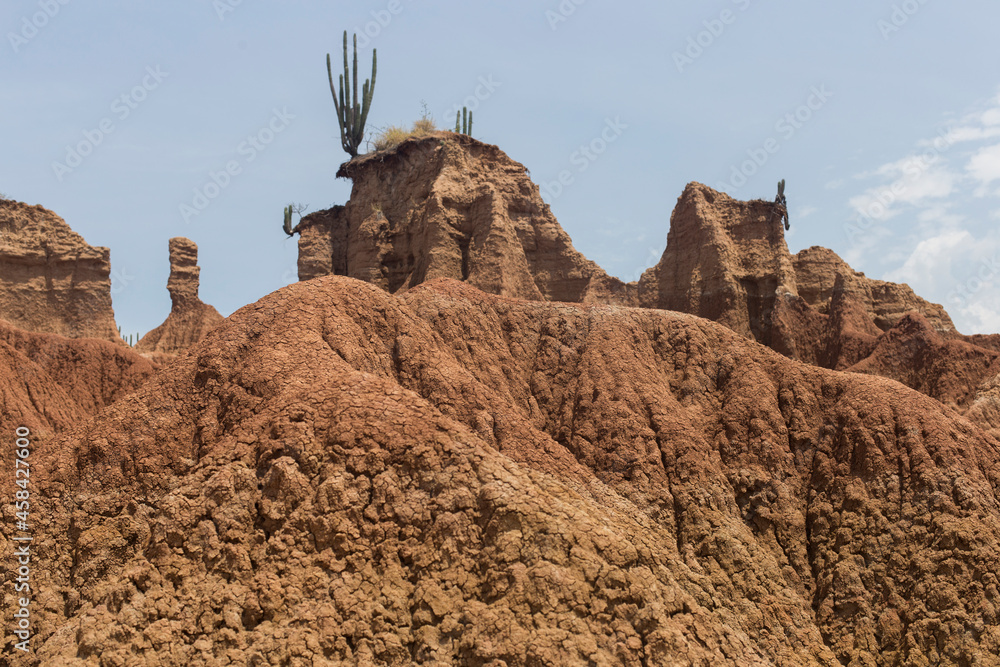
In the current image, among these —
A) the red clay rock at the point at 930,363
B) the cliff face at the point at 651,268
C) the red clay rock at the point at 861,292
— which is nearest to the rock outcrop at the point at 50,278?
the cliff face at the point at 651,268

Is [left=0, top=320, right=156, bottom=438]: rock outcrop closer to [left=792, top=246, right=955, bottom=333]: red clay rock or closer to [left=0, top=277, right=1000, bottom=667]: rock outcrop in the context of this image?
[left=0, top=277, right=1000, bottom=667]: rock outcrop

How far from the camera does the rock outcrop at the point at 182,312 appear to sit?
4684 centimetres

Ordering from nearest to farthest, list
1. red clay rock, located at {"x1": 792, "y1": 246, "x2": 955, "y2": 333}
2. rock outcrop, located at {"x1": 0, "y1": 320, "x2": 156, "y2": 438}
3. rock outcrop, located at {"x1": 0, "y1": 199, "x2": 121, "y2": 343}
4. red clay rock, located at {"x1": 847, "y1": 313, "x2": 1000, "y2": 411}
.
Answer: rock outcrop, located at {"x1": 0, "y1": 320, "x2": 156, "y2": 438}, red clay rock, located at {"x1": 847, "y1": 313, "x2": 1000, "y2": 411}, rock outcrop, located at {"x1": 0, "y1": 199, "x2": 121, "y2": 343}, red clay rock, located at {"x1": 792, "y1": 246, "x2": 955, "y2": 333}

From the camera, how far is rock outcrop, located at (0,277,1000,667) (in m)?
15.3

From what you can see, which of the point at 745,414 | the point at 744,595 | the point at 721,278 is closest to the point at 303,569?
the point at 744,595

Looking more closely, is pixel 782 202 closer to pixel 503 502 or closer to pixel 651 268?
pixel 651 268

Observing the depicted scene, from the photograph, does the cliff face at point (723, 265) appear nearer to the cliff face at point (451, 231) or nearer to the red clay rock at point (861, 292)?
the red clay rock at point (861, 292)

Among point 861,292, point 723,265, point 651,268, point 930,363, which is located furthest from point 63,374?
point 861,292

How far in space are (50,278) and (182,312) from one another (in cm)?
761

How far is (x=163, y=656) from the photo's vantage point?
576 inches

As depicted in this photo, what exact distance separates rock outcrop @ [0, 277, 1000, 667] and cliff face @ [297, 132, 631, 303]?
28.2 feet

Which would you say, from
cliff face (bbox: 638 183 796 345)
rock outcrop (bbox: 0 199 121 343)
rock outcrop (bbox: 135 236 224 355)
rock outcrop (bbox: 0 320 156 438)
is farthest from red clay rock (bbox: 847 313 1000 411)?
rock outcrop (bbox: 0 199 121 343)

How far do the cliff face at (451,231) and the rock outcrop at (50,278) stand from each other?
927 cm

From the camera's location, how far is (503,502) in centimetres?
1652
